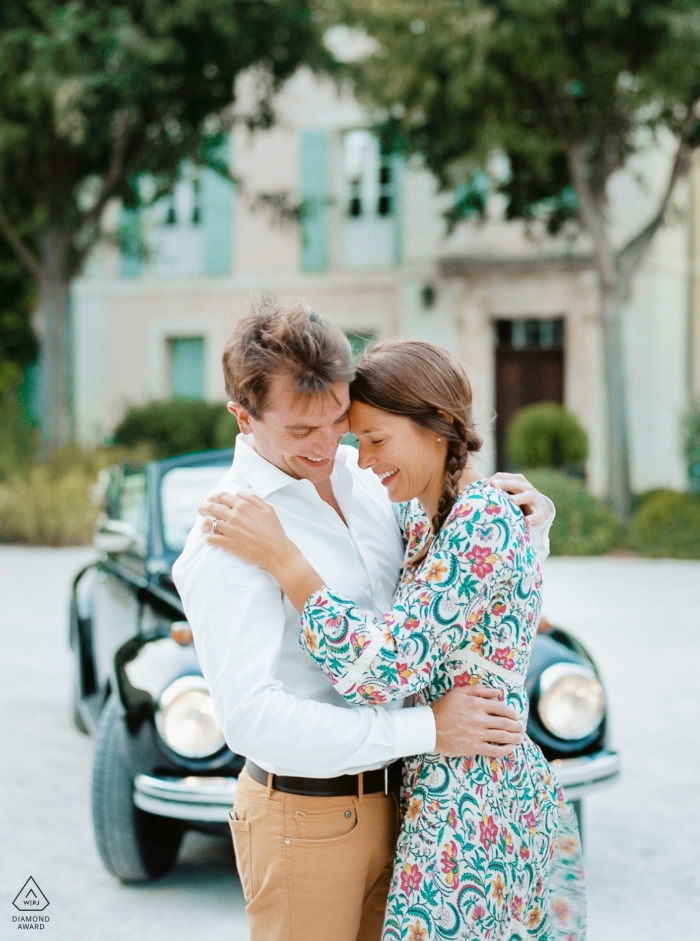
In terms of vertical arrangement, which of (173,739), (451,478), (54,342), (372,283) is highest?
(372,283)

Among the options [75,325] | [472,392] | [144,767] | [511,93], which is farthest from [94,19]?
[472,392]

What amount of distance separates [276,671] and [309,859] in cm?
34

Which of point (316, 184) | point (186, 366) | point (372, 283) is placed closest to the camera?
point (372, 283)

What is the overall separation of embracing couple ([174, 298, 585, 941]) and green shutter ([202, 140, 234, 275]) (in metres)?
19.0

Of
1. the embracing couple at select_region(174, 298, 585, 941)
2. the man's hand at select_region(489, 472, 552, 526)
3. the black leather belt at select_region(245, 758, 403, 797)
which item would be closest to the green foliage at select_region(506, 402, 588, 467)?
the man's hand at select_region(489, 472, 552, 526)

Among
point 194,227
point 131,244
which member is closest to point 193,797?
point 131,244

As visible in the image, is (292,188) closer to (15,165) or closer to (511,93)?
(15,165)

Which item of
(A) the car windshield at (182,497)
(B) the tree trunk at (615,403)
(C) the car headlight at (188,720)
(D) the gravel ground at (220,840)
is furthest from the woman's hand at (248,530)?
(B) the tree trunk at (615,403)

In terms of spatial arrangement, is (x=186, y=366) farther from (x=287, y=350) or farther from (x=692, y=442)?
(x=287, y=350)

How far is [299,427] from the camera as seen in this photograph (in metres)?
2.01

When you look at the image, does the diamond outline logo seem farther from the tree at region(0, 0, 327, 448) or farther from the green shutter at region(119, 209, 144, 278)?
the green shutter at region(119, 209, 144, 278)

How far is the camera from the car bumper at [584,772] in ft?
12.0

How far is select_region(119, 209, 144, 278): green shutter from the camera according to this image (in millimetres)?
17938

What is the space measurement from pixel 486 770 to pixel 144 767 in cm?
194
